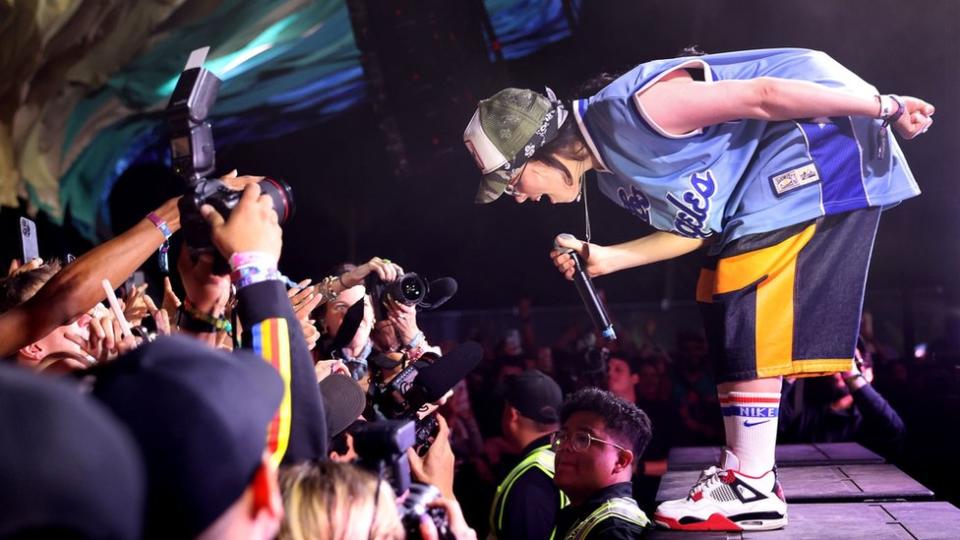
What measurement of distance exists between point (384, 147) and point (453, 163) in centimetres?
62

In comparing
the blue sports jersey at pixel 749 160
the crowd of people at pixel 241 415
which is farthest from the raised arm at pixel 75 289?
the blue sports jersey at pixel 749 160

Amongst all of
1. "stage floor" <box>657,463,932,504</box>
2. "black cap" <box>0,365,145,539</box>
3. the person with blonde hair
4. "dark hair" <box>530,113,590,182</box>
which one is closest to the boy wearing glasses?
"stage floor" <box>657,463,932,504</box>

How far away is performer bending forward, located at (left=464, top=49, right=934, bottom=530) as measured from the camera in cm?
256

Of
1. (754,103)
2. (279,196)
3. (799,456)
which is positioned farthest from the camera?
(799,456)

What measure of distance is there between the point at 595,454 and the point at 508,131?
1.13m

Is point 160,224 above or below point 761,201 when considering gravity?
above

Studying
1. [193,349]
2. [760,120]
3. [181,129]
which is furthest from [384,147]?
[193,349]

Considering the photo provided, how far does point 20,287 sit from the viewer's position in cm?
267

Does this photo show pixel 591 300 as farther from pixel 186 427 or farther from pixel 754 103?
pixel 186 427

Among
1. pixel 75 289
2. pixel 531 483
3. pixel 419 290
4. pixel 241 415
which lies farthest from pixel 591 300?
pixel 241 415

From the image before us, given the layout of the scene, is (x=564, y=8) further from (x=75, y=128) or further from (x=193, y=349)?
(x=75, y=128)

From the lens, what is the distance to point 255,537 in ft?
3.15

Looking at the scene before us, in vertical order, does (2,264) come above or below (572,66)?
below

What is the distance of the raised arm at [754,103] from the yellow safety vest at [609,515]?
1198mm
